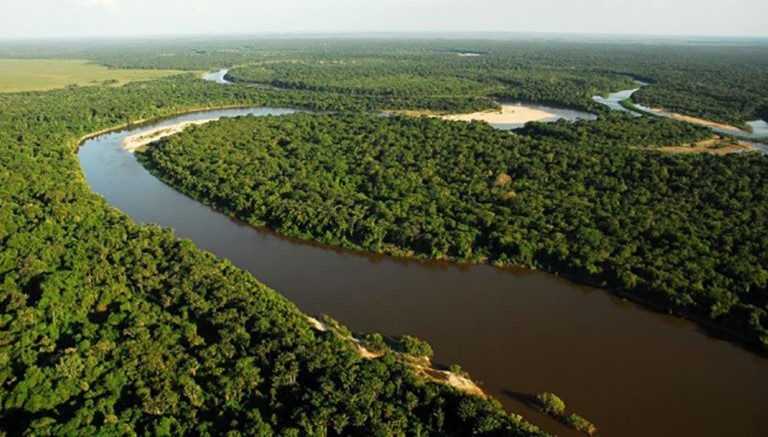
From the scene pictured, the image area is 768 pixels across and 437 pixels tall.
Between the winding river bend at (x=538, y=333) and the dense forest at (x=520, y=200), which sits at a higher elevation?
the dense forest at (x=520, y=200)

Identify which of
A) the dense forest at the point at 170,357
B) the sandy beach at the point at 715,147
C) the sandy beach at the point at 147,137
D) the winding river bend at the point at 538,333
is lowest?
the winding river bend at the point at 538,333

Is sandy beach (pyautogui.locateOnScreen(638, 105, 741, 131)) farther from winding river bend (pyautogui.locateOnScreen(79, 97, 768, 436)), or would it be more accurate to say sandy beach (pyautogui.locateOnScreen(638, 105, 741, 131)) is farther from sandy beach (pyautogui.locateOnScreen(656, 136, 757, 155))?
winding river bend (pyautogui.locateOnScreen(79, 97, 768, 436))

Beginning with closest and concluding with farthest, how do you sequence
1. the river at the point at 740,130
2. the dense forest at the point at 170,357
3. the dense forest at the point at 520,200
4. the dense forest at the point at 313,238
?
the dense forest at the point at 170,357, the dense forest at the point at 313,238, the dense forest at the point at 520,200, the river at the point at 740,130

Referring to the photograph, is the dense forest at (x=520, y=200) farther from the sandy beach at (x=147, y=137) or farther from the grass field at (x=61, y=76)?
the grass field at (x=61, y=76)

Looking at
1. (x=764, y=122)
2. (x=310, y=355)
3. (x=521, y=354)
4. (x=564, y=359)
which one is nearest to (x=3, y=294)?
(x=310, y=355)

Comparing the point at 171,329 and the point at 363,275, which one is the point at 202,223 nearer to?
the point at 363,275

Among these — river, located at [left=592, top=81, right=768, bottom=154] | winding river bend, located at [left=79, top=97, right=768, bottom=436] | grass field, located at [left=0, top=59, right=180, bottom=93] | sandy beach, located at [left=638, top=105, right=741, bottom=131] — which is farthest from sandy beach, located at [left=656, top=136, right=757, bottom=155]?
grass field, located at [left=0, top=59, right=180, bottom=93]

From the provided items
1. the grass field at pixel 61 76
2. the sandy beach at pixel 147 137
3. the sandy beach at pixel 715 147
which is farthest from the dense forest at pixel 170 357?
the grass field at pixel 61 76
